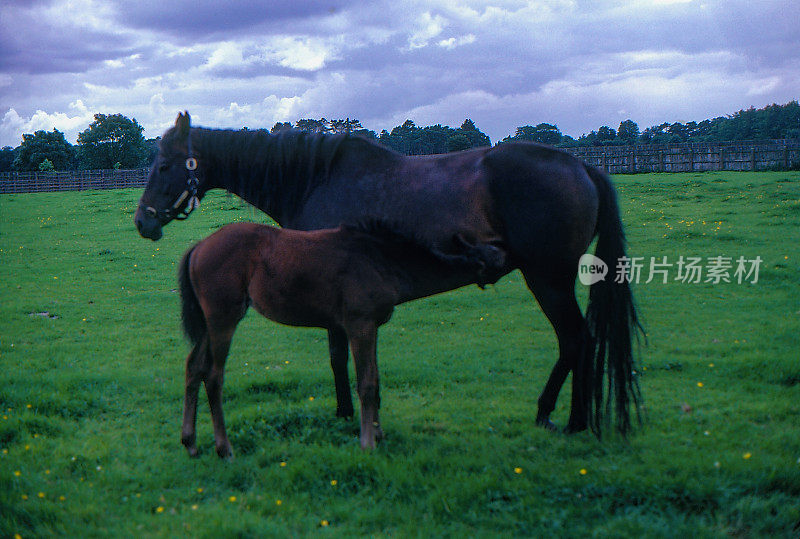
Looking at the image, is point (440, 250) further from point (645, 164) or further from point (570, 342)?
point (645, 164)

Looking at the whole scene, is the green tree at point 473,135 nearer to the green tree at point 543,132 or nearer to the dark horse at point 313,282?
the green tree at point 543,132

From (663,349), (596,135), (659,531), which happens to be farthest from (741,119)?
(659,531)

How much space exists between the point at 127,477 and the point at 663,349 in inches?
242

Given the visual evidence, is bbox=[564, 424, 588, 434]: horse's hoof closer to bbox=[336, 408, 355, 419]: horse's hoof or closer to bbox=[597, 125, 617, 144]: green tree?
bbox=[336, 408, 355, 419]: horse's hoof

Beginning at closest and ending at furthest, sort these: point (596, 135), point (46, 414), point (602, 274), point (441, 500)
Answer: point (441, 500) < point (602, 274) < point (46, 414) < point (596, 135)

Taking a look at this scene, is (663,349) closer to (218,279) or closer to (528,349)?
(528,349)

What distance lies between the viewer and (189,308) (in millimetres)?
4922

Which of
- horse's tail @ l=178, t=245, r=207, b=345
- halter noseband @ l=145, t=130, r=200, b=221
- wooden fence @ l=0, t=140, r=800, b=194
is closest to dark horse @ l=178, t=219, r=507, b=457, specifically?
horse's tail @ l=178, t=245, r=207, b=345

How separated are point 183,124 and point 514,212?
10.4 ft

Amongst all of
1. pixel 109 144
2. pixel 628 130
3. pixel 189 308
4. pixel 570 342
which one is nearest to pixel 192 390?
pixel 189 308

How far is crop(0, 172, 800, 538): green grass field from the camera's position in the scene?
380 cm

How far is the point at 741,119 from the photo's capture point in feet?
240

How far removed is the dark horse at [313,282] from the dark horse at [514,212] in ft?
1.12

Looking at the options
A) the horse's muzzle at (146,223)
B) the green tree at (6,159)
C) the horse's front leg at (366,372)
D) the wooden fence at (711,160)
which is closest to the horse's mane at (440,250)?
the horse's front leg at (366,372)
